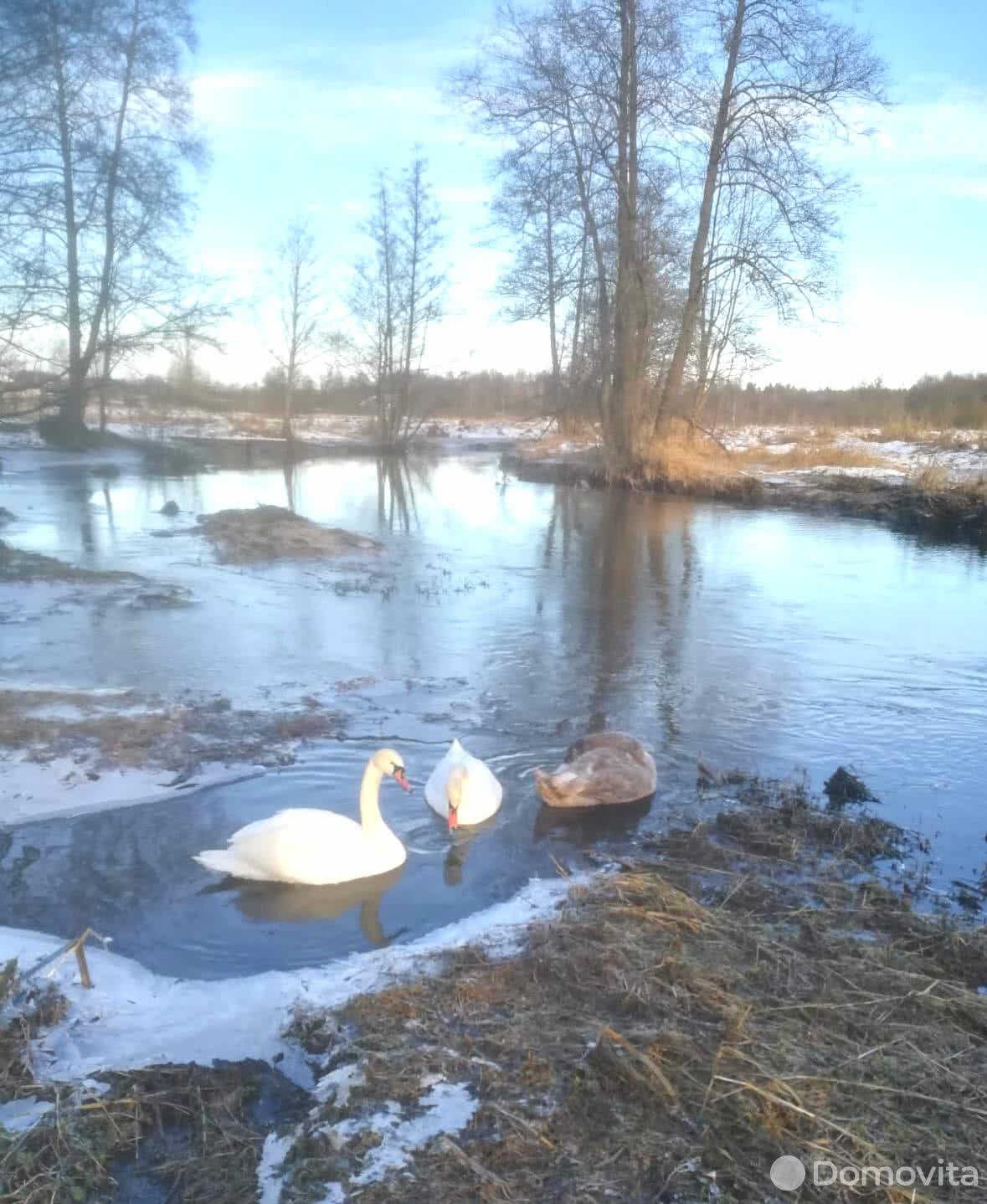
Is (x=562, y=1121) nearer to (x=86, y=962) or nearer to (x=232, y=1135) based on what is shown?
(x=232, y=1135)

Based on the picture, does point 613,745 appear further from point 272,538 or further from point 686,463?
point 686,463

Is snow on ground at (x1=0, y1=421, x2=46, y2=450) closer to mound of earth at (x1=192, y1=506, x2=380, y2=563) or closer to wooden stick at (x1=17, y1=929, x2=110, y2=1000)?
mound of earth at (x1=192, y1=506, x2=380, y2=563)

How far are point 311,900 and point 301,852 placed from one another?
27cm

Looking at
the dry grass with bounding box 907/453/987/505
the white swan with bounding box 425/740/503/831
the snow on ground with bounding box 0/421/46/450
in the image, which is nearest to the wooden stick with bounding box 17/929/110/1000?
the white swan with bounding box 425/740/503/831

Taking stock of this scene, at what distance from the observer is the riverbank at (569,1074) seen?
314 centimetres

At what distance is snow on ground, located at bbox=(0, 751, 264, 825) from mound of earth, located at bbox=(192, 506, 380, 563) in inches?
314

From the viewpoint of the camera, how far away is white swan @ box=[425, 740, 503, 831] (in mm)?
6043

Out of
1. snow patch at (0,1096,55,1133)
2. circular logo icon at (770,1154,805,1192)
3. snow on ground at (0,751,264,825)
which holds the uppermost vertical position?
circular logo icon at (770,1154,805,1192)

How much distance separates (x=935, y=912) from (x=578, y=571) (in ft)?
32.1

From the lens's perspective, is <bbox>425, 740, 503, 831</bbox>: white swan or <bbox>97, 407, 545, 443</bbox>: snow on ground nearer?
<bbox>425, 740, 503, 831</bbox>: white swan

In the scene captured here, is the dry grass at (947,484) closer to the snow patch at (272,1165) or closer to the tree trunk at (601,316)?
the tree trunk at (601,316)

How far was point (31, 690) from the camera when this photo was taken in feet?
25.3

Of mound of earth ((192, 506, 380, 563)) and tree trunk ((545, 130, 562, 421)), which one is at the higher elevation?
tree trunk ((545, 130, 562, 421))

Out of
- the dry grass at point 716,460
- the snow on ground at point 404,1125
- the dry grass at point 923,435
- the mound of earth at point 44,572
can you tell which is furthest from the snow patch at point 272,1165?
the dry grass at point 923,435
